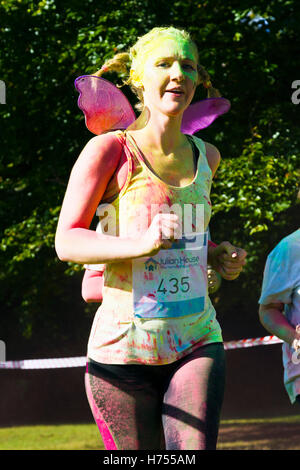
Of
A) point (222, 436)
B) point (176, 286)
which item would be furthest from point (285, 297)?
point (222, 436)

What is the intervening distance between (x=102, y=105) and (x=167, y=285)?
74 cm

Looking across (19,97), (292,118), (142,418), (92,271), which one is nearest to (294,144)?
(292,118)

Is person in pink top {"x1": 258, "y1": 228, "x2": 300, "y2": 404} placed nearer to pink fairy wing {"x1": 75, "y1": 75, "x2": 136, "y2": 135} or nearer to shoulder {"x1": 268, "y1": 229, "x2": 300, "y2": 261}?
shoulder {"x1": 268, "y1": 229, "x2": 300, "y2": 261}

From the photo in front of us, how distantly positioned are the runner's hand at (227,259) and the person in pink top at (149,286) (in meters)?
0.01

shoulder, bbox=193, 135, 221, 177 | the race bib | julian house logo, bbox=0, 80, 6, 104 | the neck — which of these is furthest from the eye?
julian house logo, bbox=0, 80, 6, 104

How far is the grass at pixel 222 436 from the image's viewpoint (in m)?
11.0

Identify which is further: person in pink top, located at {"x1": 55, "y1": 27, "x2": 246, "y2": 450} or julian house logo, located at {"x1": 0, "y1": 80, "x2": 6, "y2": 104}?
julian house logo, located at {"x1": 0, "y1": 80, "x2": 6, "y2": 104}

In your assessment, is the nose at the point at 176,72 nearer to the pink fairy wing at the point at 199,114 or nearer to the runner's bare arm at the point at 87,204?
the runner's bare arm at the point at 87,204

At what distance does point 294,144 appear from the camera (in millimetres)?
8555

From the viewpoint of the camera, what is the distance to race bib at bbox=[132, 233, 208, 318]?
222cm

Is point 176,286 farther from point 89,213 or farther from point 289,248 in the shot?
point 289,248

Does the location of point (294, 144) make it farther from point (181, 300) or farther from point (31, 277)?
point (181, 300)

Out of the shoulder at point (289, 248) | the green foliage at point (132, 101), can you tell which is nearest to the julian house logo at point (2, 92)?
the green foliage at point (132, 101)

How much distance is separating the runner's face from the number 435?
21.2 inches
